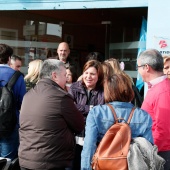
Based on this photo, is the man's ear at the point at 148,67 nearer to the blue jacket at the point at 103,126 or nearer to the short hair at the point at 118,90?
the short hair at the point at 118,90

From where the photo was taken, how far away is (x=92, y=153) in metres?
2.58

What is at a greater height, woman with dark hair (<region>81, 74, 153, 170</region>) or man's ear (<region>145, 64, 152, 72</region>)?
man's ear (<region>145, 64, 152, 72</region>)

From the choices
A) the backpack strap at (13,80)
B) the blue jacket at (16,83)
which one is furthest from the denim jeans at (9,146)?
the backpack strap at (13,80)

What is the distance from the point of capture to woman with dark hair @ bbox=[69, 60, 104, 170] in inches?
153

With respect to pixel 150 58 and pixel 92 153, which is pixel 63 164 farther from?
pixel 150 58

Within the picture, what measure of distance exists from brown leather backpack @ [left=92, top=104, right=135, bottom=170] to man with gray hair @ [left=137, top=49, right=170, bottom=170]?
0.47 meters

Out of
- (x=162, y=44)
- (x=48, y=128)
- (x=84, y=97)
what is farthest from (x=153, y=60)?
(x=162, y=44)

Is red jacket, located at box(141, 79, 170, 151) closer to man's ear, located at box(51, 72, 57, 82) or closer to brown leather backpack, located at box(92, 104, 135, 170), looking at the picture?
brown leather backpack, located at box(92, 104, 135, 170)

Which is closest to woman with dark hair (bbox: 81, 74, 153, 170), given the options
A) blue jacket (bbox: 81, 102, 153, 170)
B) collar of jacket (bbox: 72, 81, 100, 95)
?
blue jacket (bbox: 81, 102, 153, 170)

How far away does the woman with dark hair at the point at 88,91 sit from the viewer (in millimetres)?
3883

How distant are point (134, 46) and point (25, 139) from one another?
3461 millimetres

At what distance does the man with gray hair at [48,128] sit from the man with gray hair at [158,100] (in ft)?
2.09

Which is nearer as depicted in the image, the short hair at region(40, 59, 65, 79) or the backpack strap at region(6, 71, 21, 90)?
the short hair at region(40, 59, 65, 79)

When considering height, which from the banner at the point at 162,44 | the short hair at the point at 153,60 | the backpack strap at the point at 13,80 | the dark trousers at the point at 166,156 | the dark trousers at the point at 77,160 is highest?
the banner at the point at 162,44
